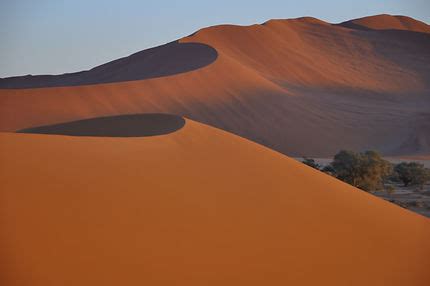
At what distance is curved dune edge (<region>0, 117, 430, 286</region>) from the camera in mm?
6535

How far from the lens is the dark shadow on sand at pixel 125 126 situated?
12.0 metres

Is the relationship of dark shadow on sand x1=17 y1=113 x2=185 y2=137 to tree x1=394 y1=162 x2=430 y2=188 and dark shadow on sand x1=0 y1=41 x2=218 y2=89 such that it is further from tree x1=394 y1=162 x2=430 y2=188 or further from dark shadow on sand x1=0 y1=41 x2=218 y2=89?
dark shadow on sand x1=0 y1=41 x2=218 y2=89

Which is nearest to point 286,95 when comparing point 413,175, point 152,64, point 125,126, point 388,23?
point 152,64

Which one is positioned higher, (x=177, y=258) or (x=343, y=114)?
(x=343, y=114)

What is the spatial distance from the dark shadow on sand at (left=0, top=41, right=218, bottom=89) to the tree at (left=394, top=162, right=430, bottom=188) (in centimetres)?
3621

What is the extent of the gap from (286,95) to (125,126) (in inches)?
1887

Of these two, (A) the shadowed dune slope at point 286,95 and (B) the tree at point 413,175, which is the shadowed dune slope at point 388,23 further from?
(B) the tree at point 413,175

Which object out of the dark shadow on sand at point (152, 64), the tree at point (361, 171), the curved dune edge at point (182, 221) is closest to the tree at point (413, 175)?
the tree at point (361, 171)

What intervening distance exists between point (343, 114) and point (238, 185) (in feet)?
167

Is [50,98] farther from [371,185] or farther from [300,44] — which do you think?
[300,44]

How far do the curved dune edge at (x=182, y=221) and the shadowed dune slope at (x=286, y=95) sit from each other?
3569 centimetres

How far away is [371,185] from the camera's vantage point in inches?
972

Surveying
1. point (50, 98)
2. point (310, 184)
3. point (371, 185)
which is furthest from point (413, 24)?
point (310, 184)

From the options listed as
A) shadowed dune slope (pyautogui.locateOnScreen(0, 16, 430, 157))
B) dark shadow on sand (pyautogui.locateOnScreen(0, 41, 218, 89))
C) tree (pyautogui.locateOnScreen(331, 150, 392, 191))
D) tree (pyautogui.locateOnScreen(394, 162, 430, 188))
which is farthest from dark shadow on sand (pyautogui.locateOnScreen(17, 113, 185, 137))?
dark shadow on sand (pyautogui.locateOnScreen(0, 41, 218, 89))
